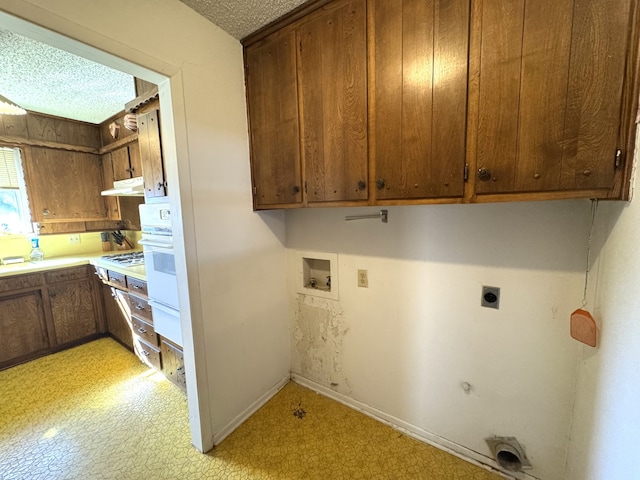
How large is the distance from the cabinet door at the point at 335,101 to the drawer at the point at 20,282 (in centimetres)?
302

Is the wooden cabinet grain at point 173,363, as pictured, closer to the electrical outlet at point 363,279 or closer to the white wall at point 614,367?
the electrical outlet at point 363,279

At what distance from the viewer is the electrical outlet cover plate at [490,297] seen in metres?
1.28

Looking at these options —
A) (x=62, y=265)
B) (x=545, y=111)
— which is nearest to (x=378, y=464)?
(x=545, y=111)

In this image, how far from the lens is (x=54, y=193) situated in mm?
2902

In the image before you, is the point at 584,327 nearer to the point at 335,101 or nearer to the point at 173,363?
the point at 335,101

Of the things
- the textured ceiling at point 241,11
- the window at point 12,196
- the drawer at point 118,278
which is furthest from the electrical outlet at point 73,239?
the textured ceiling at point 241,11

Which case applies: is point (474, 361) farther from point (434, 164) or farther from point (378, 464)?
point (434, 164)

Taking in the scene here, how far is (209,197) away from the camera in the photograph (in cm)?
147

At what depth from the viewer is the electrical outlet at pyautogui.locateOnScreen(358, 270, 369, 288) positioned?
1.67m

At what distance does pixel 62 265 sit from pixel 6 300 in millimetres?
473

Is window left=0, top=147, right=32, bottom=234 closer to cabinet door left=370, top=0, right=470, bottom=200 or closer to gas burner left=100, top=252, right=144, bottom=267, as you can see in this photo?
gas burner left=100, top=252, right=144, bottom=267

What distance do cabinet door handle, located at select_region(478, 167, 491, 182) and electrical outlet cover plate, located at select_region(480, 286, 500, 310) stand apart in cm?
63

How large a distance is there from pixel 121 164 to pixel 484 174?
3.44 m

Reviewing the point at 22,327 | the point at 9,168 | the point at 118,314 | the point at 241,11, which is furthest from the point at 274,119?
the point at 9,168
